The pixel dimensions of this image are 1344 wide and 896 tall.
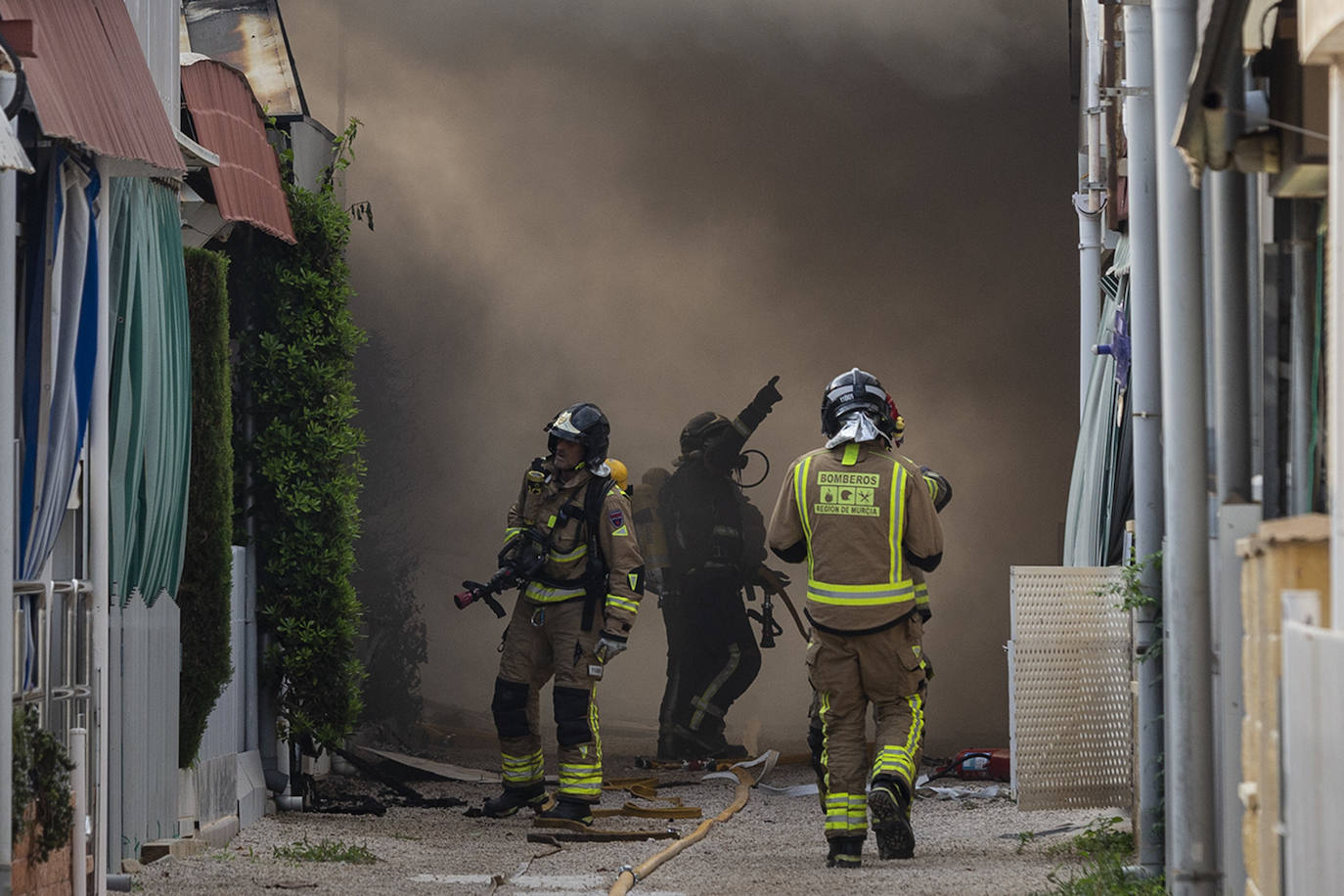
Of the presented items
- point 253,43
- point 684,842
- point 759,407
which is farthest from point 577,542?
point 253,43

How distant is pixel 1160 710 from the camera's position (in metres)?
6.09

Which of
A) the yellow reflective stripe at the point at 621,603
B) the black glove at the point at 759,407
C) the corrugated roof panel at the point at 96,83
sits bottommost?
the yellow reflective stripe at the point at 621,603

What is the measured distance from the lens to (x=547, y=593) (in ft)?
30.3

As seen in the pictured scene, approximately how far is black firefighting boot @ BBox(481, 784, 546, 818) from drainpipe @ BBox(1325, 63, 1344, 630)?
6.30 m

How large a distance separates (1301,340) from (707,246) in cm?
915

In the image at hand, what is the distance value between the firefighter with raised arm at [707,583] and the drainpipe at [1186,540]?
705 cm

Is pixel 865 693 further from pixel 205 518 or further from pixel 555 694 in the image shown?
pixel 205 518

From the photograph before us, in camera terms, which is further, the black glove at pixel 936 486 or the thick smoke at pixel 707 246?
the thick smoke at pixel 707 246

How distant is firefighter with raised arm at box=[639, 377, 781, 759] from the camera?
1231 cm

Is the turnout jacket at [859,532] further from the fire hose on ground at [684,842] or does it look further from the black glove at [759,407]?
the black glove at [759,407]

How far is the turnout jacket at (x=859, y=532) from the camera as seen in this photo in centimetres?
734

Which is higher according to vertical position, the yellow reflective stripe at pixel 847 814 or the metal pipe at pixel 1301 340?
the metal pipe at pixel 1301 340

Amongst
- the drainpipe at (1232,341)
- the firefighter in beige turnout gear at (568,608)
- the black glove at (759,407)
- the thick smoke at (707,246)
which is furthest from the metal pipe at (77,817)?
the thick smoke at (707,246)

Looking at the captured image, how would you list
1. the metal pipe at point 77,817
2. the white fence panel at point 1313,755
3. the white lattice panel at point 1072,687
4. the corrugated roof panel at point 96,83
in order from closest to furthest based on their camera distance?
the white fence panel at point 1313,755 → the corrugated roof panel at point 96,83 → the metal pipe at point 77,817 → the white lattice panel at point 1072,687
